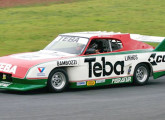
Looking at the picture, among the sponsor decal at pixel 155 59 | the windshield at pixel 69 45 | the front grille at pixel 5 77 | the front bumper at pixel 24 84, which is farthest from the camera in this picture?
the sponsor decal at pixel 155 59

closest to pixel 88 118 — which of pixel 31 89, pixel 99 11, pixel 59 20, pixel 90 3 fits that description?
pixel 31 89

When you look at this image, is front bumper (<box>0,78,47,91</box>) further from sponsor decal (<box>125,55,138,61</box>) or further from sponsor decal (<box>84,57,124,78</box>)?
sponsor decal (<box>125,55,138,61</box>)

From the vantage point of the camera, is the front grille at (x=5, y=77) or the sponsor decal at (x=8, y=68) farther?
the front grille at (x=5, y=77)

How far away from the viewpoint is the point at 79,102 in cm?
1031

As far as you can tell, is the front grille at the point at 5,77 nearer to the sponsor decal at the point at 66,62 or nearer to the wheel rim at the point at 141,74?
the sponsor decal at the point at 66,62

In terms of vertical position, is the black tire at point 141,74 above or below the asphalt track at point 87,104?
above

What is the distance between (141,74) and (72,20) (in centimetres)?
1332

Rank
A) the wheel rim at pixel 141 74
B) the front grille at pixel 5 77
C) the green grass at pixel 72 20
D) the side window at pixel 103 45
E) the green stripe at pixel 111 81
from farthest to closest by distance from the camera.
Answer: the green grass at pixel 72 20
the wheel rim at pixel 141 74
the side window at pixel 103 45
the green stripe at pixel 111 81
the front grille at pixel 5 77

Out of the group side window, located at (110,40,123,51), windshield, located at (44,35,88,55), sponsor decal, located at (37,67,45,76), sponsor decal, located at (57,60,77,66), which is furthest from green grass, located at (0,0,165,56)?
sponsor decal, located at (37,67,45,76)

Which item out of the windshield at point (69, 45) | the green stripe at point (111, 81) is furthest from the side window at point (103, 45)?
the green stripe at point (111, 81)

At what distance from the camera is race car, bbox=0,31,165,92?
1125cm

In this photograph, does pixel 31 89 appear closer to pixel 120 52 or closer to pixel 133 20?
pixel 120 52

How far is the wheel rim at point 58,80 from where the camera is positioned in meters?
11.5

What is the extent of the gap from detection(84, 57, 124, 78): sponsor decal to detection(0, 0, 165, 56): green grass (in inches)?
265
